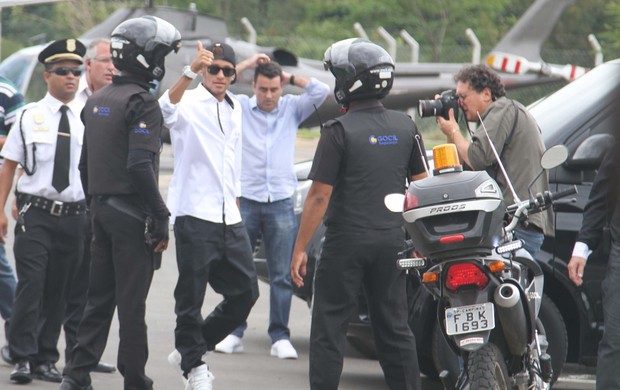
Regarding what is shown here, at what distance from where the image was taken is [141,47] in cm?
661

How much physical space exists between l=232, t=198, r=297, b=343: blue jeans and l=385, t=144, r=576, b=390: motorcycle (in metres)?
2.99

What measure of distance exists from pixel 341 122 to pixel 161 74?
1.10 metres

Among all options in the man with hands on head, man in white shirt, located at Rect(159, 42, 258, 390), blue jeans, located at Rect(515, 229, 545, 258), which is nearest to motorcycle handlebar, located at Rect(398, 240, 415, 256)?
blue jeans, located at Rect(515, 229, 545, 258)

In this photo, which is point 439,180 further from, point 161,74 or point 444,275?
point 161,74

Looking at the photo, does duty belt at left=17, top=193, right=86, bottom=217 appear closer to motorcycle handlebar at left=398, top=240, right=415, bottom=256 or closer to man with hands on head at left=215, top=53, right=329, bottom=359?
man with hands on head at left=215, top=53, right=329, bottom=359

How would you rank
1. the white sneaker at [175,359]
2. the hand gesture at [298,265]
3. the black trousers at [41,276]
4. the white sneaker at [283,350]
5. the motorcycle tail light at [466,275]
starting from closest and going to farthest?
the motorcycle tail light at [466,275] < the hand gesture at [298,265] < the white sneaker at [175,359] < the black trousers at [41,276] < the white sneaker at [283,350]

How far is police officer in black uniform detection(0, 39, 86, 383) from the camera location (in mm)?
7445

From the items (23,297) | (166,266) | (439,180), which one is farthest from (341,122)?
(166,266)

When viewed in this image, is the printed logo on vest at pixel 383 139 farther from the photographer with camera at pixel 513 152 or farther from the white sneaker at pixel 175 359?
the white sneaker at pixel 175 359

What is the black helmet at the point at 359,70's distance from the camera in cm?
628

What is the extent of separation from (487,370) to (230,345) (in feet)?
11.4

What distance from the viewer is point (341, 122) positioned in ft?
20.4

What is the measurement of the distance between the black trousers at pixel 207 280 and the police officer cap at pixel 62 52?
4.44ft

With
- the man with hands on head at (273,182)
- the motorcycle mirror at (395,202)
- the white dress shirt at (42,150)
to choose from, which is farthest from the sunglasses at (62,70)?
the motorcycle mirror at (395,202)
